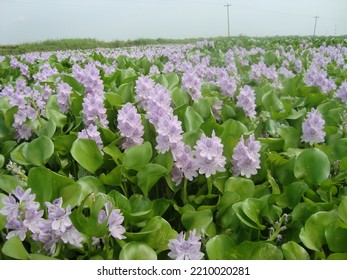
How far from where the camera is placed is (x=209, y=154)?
4.63 ft

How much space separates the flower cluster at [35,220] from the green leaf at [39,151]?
0.52 m

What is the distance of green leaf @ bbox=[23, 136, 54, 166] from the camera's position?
167 centimetres

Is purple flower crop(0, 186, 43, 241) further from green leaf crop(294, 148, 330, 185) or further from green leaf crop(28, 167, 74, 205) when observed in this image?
green leaf crop(294, 148, 330, 185)

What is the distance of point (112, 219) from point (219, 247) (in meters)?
0.35

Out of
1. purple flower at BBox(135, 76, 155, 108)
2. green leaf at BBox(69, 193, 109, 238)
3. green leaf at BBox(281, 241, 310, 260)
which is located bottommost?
green leaf at BBox(281, 241, 310, 260)

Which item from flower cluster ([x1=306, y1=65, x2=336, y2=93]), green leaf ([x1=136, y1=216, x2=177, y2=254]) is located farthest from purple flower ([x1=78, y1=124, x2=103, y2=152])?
flower cluster ([x1=306, y1=65, x2=336, y2=93])

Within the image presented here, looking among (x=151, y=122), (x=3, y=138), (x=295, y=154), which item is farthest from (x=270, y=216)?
(x=3, y=138)

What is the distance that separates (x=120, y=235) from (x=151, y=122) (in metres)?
0.63

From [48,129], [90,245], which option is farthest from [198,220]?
[48,129]

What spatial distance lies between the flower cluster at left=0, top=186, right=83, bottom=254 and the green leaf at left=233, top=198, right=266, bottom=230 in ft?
1.72

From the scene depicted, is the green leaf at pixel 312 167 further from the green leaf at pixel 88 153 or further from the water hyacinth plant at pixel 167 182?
the green leaf at pixel 88 153

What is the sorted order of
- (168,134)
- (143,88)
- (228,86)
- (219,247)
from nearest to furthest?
1. (219,247)
2. (168,134)
3. (143,88)
4. (228,86)

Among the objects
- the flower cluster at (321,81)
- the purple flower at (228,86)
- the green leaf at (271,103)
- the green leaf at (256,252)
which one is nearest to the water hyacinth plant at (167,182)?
the green leaf at (256,252)

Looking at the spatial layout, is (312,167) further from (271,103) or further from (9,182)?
(9,182)
